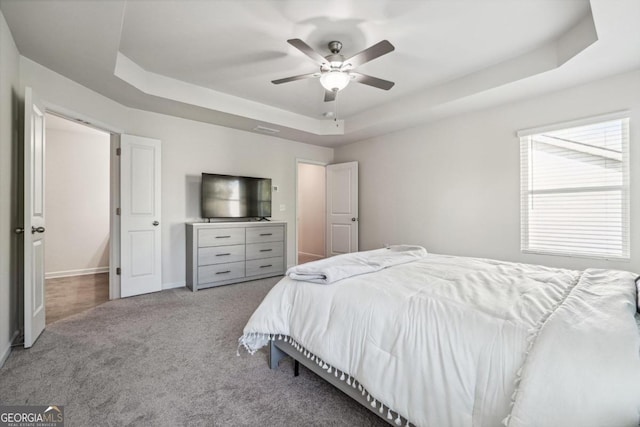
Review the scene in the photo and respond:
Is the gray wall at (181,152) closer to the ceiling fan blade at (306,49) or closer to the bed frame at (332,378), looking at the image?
the ceiling fan blade at (306,49)

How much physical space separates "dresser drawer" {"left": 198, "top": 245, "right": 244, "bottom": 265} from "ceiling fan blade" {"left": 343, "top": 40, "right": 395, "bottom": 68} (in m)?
3.00

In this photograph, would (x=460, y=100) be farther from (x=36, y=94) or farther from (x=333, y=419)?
(x=36, y=94)

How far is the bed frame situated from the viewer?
4.26 ft

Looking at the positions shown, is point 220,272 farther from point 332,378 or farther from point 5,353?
point 332,378

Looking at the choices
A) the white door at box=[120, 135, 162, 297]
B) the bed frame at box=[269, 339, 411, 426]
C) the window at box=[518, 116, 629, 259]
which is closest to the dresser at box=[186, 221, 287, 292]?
the white door at box=[120, 135, 162, 297]

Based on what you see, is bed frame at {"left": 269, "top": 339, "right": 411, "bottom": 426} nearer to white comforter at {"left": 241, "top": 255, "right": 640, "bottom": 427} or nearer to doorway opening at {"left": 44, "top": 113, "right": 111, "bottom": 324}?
white comforter at {"left": 241, "top": 255, "right": 640, "bottom": 427}

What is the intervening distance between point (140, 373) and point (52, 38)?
8.65 ft

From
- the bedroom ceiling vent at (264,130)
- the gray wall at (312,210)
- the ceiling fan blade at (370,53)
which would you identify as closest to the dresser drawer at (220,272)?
the bedroom ceiling vent at (264,130)

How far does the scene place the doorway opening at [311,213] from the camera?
22.2 ft

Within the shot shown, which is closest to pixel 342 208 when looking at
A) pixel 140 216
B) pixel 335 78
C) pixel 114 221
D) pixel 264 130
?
pixel 264 130

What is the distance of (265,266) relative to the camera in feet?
15.4

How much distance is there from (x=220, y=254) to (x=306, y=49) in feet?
9.89

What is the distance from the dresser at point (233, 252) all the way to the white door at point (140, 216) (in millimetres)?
459

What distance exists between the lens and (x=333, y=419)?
1549mm
